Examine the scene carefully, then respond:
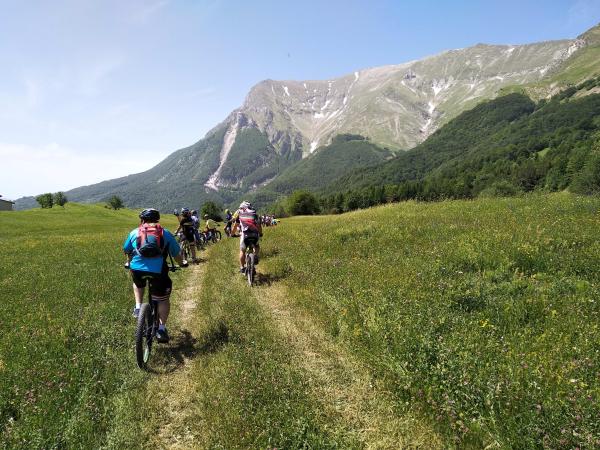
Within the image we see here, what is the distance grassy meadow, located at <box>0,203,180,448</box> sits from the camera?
512 centimetres

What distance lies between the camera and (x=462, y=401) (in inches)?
199

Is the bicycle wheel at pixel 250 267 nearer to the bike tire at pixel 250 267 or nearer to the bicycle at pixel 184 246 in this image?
the bike tire at pixel 250 267

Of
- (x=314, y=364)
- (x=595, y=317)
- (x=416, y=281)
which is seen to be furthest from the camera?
(x=416, y=281)

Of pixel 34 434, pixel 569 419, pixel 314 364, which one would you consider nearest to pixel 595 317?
pixel 569 419

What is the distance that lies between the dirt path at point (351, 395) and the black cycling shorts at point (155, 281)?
3099mm

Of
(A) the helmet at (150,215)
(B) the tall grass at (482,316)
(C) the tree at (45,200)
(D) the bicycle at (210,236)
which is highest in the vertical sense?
(C) the tree at (45,200)

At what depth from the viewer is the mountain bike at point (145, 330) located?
23.7 ft

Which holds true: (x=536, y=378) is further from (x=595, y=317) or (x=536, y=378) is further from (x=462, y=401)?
(x=595, y=317)

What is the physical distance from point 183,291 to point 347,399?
10.1 m

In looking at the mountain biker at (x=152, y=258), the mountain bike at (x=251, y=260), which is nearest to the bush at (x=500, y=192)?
the mountain bike at (x=251, y=260)

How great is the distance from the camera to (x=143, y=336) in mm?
7453

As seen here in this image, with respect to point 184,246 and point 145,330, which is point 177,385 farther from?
point 184,246

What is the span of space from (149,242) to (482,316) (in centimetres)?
774

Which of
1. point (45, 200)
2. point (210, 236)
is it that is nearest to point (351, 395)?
point (210, 236)
